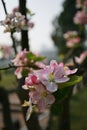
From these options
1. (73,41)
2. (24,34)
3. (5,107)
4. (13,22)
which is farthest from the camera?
(73,41)

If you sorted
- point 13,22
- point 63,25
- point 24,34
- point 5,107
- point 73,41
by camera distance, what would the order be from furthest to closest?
point 63,25
point 73,41
point 5,107
point 24,34
point 13,22

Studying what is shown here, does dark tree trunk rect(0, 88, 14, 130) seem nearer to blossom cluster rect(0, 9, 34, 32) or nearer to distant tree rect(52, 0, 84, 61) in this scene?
blossom cluster rect(0, 9, 34, 32)

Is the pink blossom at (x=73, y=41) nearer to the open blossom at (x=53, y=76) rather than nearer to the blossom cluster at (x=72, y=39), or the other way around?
the blossom cluster at (x=72, y=39)

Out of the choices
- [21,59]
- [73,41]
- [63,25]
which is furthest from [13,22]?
[63,25]

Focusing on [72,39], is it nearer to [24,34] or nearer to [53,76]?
[24,34]

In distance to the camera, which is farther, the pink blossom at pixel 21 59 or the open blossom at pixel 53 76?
the pink blossom at pixel 21 59

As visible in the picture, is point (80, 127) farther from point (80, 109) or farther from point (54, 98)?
point (54, 98)

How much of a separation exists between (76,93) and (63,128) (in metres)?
9.92

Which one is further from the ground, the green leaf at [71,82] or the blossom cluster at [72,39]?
the green leaf at [71,82]

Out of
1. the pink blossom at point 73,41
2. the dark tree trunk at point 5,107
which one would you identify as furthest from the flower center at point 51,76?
the pink blossom at point 73,41

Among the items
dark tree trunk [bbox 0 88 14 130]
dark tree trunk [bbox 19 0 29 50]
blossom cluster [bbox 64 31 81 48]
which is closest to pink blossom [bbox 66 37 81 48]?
blossom cluster [bbox 64 31 81 48]

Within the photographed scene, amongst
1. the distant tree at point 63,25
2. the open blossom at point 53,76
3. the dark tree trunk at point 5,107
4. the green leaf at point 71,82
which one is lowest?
the distant tree at point 63,25

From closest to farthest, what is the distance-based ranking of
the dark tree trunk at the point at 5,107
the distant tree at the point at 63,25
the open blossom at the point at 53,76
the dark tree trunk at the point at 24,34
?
the open blossom at the point at 53,76 → the dark tree trunk at the point at 24,34 → the dark tree trunk at the point at 5,107 → the distant tree at the point at 63,25

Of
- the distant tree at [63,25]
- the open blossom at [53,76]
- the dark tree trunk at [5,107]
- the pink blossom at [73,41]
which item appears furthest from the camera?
the distant tree at [63,25]
